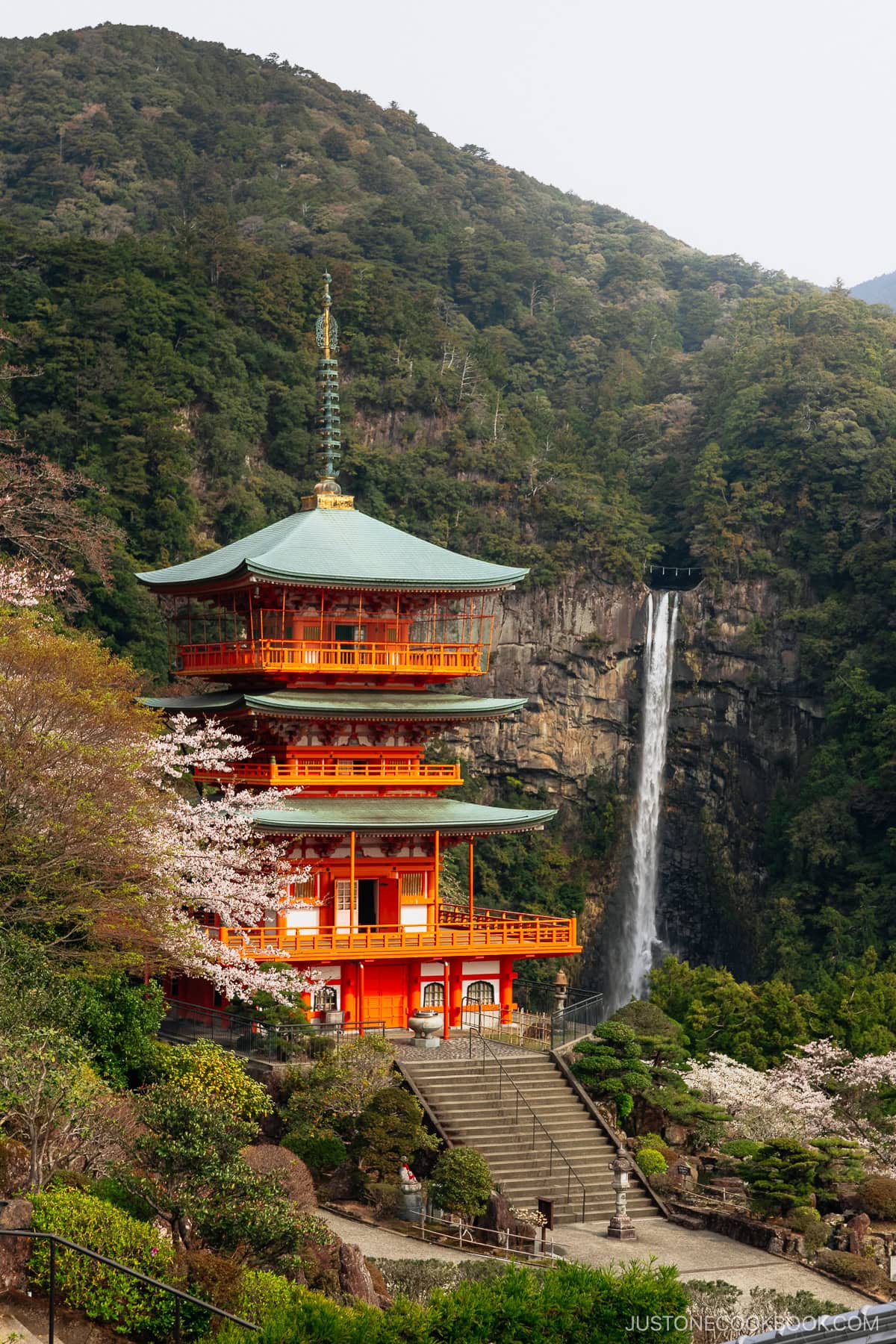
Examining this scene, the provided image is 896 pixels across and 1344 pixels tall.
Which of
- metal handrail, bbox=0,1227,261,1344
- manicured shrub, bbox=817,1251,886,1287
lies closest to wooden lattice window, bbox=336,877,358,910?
manicured shrub, bbox=817,1251,886,1287

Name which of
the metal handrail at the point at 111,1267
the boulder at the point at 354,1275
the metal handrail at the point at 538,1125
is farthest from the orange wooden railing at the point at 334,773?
the metal handrail at the point at 111,1267

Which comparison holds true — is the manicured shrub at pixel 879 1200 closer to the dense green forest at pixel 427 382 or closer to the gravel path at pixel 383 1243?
the gravel path at pixel 383 1243

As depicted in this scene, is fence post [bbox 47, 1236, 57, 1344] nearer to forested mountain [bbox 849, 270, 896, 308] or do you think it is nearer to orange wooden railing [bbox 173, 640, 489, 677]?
orange wooden railing [bbox 173, 640, 489, 677]

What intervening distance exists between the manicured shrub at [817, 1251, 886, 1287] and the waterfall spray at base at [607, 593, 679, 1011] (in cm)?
3625

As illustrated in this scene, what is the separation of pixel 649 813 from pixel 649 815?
0.06 metres

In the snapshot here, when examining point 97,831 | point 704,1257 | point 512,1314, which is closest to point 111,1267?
point 512,1314

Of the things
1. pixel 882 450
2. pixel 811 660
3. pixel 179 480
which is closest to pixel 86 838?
pixel 179 480

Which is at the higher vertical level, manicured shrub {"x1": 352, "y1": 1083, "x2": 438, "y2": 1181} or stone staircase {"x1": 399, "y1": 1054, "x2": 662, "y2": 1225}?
manicured shrub {"x1": 352, "y1": 1083, "x2": 438, "y2": 1181}

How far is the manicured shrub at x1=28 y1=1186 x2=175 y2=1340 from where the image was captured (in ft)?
49.5

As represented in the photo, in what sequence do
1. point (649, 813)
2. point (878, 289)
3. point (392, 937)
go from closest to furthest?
point (392, 937)
point (649, 813)
point (878, 289)

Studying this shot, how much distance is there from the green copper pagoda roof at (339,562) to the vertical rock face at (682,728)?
30.2 meters

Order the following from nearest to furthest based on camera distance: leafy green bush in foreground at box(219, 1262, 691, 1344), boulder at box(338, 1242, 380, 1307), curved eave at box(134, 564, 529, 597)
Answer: leafy green bush in foreground at box(219, 1262, 691, 1344) < boulder at box(338, 1242, 380, 1307) < curved eave at box(134, 564, 529, 597)

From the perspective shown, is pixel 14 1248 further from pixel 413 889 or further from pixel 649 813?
pixel 649 813

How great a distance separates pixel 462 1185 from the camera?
75.7 ft
